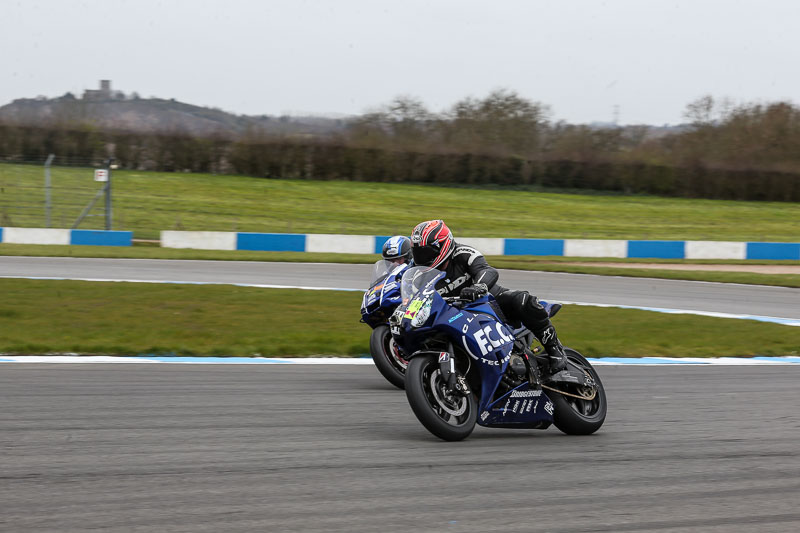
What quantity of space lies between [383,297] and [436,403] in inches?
89.2

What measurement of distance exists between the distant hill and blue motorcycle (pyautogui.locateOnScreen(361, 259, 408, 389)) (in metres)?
33.2

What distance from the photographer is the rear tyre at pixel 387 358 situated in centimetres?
741

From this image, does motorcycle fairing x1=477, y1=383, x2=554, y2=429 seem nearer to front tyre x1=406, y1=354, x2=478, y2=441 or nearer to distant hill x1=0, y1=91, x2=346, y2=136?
front tyre x1=406, y1=354, x2=478, y2=441

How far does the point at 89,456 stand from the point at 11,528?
117 cm

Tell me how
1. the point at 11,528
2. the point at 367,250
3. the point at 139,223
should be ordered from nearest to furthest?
the point at 11,528 → the point at 367,250 → the point at 139,223

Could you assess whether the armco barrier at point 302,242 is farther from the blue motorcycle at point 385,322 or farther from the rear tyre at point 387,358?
the rear tyre at point 387,358

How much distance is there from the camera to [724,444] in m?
5.77

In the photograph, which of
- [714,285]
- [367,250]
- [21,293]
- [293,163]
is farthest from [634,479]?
[293,163]

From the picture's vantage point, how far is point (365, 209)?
3462cm

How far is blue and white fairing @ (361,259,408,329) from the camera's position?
7.57 m

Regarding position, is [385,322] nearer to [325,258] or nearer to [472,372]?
[472,372]

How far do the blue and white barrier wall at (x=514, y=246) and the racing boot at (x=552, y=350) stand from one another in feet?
59.5

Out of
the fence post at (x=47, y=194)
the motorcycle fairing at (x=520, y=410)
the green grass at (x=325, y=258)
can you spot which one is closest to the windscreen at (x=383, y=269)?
the motorcycle fairing at (x=520, y=410)

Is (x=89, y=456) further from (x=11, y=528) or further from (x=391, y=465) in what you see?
(x=391, y=465)
